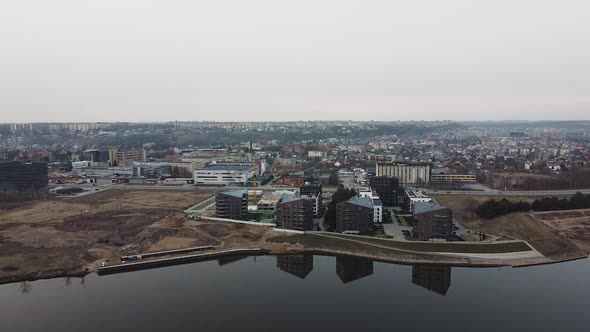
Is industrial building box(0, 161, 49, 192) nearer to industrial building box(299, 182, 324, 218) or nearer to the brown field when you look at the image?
industrial building box(299, 182, 324, 218)

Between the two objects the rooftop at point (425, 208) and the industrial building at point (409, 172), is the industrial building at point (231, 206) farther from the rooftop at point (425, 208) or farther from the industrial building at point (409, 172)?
the industrial building at point (409, 172)

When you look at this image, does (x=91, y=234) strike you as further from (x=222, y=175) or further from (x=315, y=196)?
(x=222, y=175)

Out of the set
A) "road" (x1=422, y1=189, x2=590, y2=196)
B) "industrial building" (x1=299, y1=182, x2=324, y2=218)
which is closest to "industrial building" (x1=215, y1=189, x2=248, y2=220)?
"industrial building" (x1=299, y1=182, x2=324, y2=218)

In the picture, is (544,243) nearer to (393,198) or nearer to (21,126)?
(393,198)

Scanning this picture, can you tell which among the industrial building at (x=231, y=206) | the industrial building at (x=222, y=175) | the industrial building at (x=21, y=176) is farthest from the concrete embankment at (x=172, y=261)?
the industrial building at (x=21, y=176)

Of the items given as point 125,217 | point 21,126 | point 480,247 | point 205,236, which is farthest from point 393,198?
point 21,126

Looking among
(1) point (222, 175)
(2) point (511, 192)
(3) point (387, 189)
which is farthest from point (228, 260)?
(2) point (511, 192)
